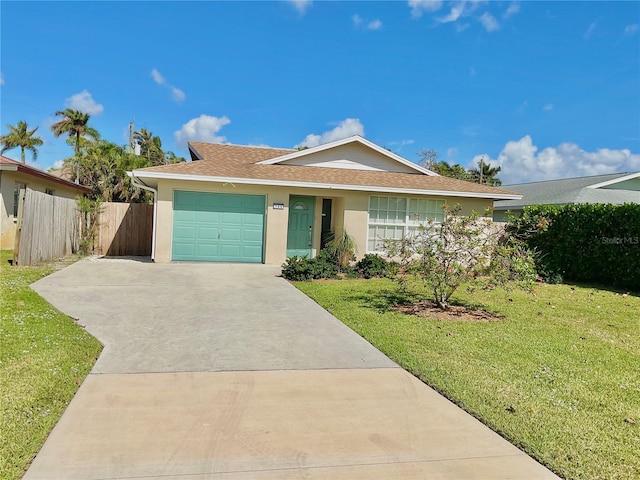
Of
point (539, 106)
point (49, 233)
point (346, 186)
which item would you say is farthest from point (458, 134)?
point (49, 233)

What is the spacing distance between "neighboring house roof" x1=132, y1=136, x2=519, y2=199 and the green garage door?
2.99ft

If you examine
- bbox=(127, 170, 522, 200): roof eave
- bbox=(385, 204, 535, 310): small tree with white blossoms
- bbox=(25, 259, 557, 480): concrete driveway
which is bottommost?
bbox=(25, 259, 557, 480): concrete driveway

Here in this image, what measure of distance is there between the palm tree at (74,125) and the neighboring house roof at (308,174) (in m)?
23.7

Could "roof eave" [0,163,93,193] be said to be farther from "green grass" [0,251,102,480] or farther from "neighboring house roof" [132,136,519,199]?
"green grass" [0,251,102,480]

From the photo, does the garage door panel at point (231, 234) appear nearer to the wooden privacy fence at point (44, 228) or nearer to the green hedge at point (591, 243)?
the wooden privacy fence at point (44, 228)

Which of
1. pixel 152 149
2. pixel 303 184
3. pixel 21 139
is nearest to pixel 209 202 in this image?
pixel 303 184

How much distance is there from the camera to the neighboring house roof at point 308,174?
1360 centimetres

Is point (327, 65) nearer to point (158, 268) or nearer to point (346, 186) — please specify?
point (346, 186)

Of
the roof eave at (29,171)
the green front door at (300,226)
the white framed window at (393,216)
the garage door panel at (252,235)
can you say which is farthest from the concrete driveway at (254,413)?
the roof eave at (29,171)

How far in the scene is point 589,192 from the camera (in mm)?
23906

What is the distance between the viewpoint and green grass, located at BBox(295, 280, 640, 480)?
11.5 ft

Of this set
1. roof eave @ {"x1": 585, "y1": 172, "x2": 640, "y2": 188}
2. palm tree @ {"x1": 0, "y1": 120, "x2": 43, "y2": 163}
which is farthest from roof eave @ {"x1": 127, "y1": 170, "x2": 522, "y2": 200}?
palm tree @ {"x1": 0, "y1": 120, "x2": 43, "y2": 163}

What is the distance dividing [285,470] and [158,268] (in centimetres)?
1071

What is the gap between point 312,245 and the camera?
15.7 meters
